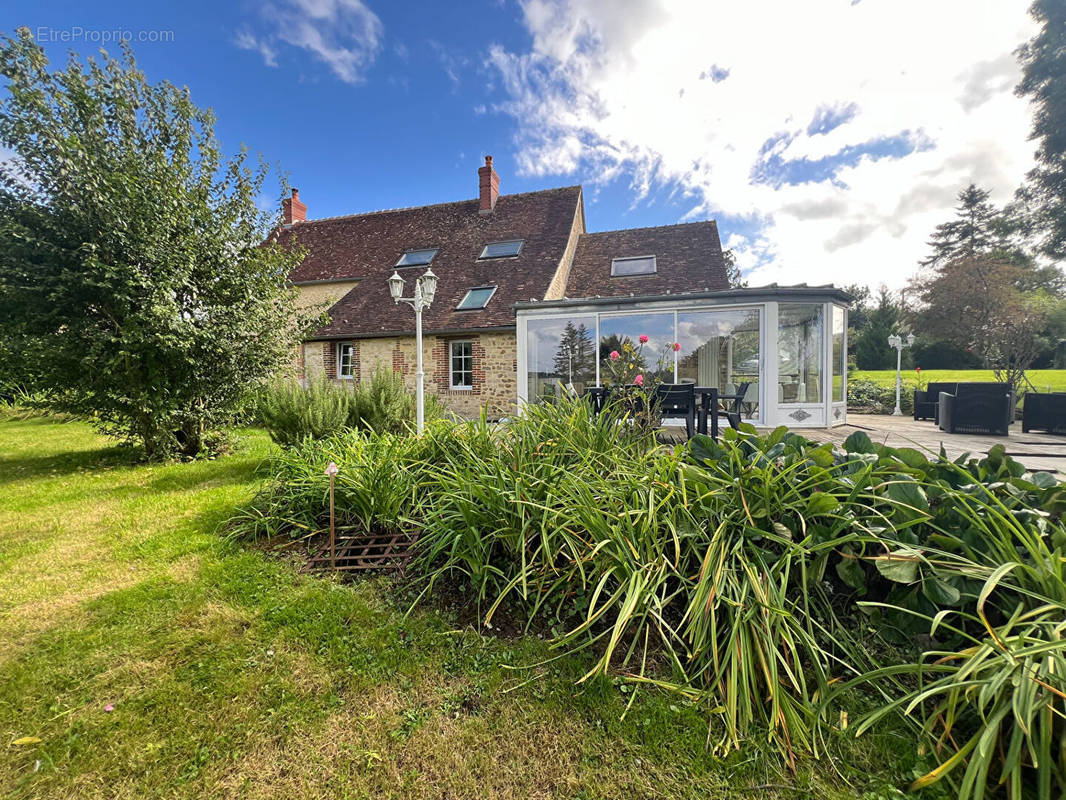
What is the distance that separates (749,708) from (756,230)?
696 inches

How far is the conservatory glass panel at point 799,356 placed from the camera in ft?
26.1

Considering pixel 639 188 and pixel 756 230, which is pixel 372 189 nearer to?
pixel 639 188

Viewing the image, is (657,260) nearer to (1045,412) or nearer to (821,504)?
(1045,412)

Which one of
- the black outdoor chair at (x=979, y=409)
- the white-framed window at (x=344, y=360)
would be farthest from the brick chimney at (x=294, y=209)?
the black outdoor chair at (x=979, y=409)

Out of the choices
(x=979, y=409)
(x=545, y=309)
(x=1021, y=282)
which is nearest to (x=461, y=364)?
(x=545, y=309)

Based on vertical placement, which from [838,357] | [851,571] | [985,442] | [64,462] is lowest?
[64,462]

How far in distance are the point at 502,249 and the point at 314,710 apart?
43.2ft

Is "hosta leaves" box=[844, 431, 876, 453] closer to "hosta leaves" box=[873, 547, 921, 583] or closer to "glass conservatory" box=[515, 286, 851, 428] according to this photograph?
"hosta leaves" box=[873, 547, 921, 583]

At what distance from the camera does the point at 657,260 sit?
1248cm

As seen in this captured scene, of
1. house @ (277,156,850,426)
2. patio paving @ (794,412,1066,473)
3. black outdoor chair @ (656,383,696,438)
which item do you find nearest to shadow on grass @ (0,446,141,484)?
house @ (277,156,850,426)

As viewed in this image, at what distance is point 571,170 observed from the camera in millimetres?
14570

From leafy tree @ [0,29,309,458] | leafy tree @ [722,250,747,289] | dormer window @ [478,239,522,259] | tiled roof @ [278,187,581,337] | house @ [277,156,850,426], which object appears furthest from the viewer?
leafy tree @ [722,250,747,289]

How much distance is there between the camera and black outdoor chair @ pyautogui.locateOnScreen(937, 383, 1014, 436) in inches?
257

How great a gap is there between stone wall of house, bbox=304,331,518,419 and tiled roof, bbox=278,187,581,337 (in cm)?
43
